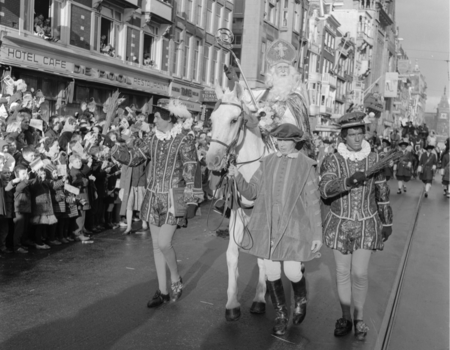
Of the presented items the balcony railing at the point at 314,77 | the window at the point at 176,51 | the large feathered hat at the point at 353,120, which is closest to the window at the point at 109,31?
the window at the point at 176,51

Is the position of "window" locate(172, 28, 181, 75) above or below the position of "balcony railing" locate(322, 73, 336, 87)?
below

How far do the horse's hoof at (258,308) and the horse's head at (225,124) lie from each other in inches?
66.0

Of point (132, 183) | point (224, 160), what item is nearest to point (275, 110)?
point (224, 160)

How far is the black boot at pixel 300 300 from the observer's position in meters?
5.64

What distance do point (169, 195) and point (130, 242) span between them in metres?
4.18

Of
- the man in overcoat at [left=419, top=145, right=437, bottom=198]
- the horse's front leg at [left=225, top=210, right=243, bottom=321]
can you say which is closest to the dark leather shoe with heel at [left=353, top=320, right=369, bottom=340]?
the horse's front leg at [left=225, top=210, right=243, bottom=321]

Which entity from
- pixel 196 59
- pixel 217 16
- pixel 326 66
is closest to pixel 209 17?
pixel 217 16

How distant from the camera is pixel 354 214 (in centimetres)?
556

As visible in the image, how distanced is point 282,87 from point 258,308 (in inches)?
129

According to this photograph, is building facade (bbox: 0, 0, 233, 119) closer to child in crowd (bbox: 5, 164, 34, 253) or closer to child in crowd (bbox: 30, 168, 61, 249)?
child in crowd (bbox: 30, 168, 61, 249)

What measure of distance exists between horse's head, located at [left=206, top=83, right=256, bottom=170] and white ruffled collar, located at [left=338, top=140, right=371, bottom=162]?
3.33ft

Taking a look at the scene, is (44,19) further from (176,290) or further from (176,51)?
(176,290)

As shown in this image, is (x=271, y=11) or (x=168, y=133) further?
(x=271, y=11)

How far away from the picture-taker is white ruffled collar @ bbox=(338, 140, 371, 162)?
18.3ft
